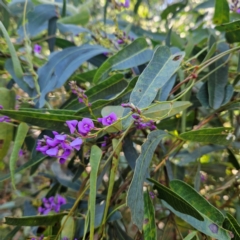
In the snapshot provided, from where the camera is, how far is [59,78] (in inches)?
25.5

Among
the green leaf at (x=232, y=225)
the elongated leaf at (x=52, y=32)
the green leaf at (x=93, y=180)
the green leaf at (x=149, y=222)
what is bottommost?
the green leaf at (x=232, y=225)

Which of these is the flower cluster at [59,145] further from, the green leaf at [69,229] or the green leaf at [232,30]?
the green leaf at [232,30]

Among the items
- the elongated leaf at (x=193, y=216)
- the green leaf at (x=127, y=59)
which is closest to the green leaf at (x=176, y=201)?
the elongated leaf at (x=193, y=216)

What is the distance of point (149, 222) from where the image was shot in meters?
0.49

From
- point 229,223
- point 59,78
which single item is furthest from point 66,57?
point 229,223

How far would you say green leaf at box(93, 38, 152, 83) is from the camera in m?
0.61

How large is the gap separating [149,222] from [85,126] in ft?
0.54

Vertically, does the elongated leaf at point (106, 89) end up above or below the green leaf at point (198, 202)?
above

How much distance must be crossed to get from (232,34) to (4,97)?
0.42m

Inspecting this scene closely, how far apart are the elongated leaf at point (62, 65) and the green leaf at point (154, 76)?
0.19 meters

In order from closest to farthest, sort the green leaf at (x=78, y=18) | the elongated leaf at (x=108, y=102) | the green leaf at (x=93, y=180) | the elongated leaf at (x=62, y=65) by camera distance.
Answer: the green leaf at (x=93, y=180) → the elongated leaf at (x=108, y=102) → the elongated leaf at (x=62, y=65) → the green leaf at (x=78, y=18)

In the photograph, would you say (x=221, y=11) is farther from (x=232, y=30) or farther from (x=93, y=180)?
(x=93, y=180)

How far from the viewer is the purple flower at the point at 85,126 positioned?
458mm

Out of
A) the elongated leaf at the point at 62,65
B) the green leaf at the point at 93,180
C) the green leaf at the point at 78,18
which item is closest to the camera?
the green leaf at the point at 93,180
